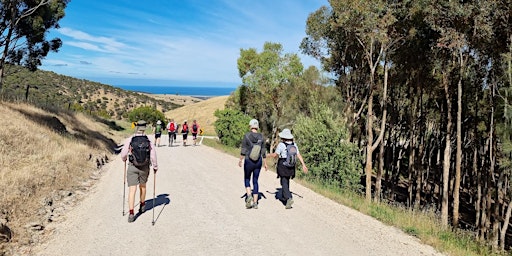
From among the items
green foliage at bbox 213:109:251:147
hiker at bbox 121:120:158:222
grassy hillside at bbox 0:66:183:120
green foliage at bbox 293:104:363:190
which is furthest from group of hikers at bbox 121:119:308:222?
grassy hillside at bbox 0:66:183:120

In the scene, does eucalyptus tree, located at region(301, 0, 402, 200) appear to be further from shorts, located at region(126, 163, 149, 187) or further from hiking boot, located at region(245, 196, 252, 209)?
shorts, located at region(126, 163, 149, 187)

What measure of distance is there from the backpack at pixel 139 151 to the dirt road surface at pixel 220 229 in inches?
26.0

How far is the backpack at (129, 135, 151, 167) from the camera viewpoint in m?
7.93

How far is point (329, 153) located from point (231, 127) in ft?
51.8

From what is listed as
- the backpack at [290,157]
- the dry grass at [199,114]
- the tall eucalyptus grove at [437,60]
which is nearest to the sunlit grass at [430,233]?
the backpack at [290,157]

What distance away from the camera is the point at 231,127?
111 feet

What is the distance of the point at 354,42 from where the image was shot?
22.2 meters

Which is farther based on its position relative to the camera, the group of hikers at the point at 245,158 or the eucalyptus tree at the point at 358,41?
the eucalyptus tree at the point at 358,41

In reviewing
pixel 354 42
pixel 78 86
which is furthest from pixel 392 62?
pixel 78 86

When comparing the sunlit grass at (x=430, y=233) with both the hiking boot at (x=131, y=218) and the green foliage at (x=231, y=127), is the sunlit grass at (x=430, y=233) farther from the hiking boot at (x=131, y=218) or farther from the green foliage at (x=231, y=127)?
the green foliage at (x=231, y=127)

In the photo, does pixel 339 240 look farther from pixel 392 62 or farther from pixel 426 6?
pixel 392 62

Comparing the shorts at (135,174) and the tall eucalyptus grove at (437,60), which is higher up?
the tall eucalyptus grove at (437,60)

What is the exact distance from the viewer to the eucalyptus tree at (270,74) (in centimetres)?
3328

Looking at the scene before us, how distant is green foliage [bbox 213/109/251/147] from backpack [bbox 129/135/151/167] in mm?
25094
